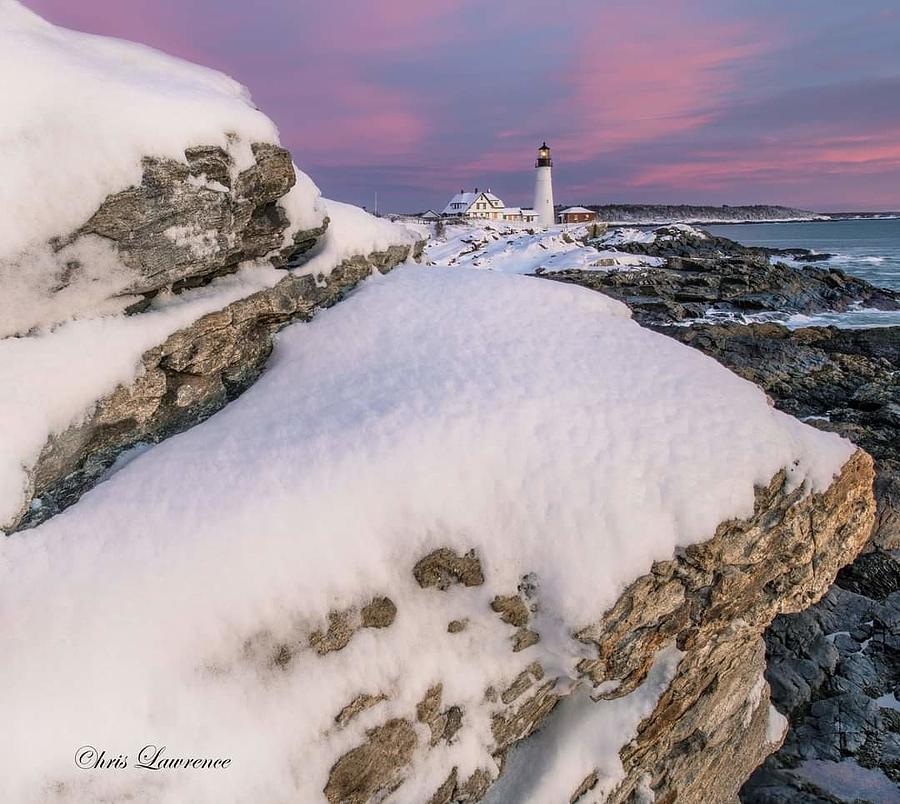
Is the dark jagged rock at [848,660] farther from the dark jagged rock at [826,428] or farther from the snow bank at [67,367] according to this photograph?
the snow bank at [67,367]

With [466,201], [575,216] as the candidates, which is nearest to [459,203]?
[466,201]

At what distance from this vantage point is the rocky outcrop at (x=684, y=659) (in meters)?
7.02

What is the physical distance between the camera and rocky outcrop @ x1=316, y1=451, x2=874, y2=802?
23.0 ft

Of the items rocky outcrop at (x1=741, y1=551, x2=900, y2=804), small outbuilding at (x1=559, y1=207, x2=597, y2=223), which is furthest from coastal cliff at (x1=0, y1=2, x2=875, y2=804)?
small outbuilding at (x1=559, y1=207, x2=597, y2=223)

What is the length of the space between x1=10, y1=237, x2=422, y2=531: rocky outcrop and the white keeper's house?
114 metres

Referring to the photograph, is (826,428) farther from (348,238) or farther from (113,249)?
(113,249)

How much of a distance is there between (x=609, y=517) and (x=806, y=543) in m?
3.83

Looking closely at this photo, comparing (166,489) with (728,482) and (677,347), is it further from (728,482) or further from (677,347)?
(677,347)

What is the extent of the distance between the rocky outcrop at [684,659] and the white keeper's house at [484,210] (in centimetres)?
11604

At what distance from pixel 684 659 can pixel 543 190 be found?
118047 millimetres

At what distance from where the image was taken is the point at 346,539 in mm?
6969

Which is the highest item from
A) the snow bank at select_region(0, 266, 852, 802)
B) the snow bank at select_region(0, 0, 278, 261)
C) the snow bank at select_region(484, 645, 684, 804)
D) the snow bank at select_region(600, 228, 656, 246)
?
the snow bank at select_region(0, 0, 278, 261)

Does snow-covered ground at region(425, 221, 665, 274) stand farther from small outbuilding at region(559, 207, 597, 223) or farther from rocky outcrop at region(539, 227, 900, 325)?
small outbuilding at region(559, 207, 597, 223)

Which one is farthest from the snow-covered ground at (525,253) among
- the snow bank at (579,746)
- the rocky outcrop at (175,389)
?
the snow bank at (579,746)
